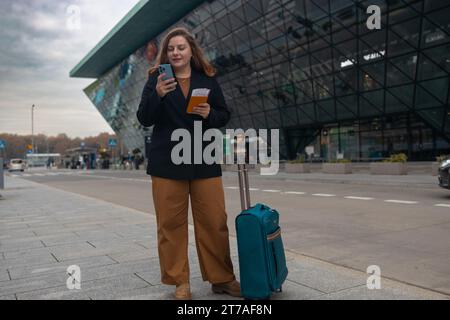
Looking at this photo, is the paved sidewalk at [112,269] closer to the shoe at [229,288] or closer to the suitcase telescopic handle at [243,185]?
the shoe at [229,288]

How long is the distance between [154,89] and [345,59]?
24995 millimetres

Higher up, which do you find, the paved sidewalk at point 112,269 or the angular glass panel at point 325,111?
the angular glass panel at point 325,111

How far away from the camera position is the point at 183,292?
11.3ft

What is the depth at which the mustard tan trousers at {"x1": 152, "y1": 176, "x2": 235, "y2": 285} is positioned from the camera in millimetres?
3512

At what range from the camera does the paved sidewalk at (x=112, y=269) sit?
11.9 ft

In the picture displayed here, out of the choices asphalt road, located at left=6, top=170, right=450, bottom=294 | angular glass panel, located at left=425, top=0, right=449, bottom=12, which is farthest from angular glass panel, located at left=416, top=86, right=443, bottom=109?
asphalt road, located at left=6, top=170, right=450, bottom=294

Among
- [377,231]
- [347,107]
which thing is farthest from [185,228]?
[347,107]

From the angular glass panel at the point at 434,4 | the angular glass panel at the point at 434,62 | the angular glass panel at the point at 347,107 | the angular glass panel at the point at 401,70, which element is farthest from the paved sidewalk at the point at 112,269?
the angular glass panel at the point at 347,107

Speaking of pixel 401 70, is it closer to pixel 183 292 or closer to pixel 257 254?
pixel 257 254

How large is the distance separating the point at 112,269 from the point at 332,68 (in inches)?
988

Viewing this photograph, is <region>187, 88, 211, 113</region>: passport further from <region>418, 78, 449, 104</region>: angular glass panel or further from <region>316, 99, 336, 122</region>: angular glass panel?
<region>316, 99, 336, 122</region>: angular glass panel

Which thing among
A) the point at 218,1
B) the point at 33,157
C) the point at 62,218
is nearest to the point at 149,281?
the point at 62,218

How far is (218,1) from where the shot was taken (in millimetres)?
34312
